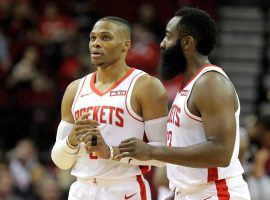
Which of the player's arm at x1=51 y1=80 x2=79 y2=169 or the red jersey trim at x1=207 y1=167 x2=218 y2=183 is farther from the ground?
the player's arm at x1=51 y1=80 x2=79 y2=169

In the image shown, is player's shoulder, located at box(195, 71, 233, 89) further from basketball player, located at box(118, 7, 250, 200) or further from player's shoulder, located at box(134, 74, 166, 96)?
player's shoulder, located at box(134, 74, 166, 96)

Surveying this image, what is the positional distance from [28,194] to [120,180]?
228 inches

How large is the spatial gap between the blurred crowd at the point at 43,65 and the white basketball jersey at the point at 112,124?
4.67 m

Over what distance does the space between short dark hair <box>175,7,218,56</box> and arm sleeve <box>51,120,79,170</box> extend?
1.34m

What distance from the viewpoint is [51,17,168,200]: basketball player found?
247 inches

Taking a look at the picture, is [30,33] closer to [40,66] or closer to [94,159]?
[40,66]

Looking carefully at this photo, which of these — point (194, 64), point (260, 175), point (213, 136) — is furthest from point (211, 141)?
point (260, 175)

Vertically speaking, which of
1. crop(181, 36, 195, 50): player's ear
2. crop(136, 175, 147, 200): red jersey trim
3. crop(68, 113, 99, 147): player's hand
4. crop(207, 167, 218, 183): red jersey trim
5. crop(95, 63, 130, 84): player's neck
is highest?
crop(181, 36, 195, 50): player's ear

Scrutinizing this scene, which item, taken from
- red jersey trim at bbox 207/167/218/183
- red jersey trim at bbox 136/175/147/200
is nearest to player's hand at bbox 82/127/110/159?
red jersey trim at bbox 136/175/147/200

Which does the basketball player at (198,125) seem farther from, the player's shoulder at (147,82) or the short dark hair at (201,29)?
the player's shoulder at (147,82)

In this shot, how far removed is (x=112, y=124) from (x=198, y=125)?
853 millimetres

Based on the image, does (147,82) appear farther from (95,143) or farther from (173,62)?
(95,143)

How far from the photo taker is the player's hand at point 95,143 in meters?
5.83

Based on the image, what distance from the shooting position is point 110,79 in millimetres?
6516
